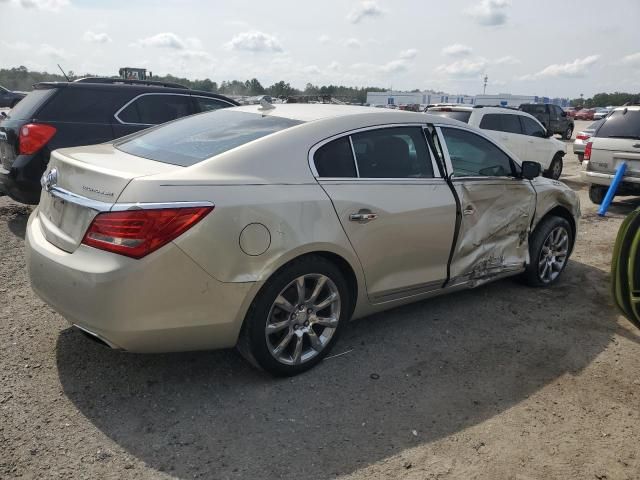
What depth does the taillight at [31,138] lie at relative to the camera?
5.93 metres

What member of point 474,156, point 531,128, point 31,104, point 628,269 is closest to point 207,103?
point 31,104

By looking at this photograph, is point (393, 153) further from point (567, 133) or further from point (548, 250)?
point (567, 133)

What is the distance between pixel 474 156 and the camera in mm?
4395

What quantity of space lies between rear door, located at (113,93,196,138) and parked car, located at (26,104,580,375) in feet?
9.80

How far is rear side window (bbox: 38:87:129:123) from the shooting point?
6.17 meters

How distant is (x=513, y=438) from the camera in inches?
113

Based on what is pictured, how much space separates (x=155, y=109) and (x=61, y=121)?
1306 mm

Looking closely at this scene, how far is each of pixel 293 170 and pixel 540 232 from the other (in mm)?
2852

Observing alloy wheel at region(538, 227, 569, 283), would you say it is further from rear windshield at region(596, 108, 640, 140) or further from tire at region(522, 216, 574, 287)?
rear windshield at region(596, 108, 640, 140)

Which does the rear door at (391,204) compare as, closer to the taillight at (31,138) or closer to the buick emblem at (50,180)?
the buick emblem at (50,180)

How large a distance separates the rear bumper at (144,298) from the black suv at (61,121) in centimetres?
350

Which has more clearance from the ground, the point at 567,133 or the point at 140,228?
the point at 140,228

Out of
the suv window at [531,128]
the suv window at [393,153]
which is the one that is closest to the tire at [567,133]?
the suv window at [531,128]

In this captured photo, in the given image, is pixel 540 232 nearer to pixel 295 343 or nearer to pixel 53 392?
pixel 295 343
